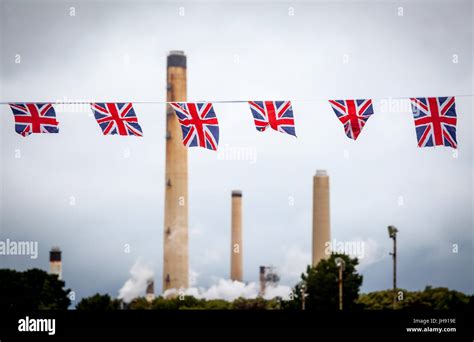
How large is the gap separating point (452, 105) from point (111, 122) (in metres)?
10.9

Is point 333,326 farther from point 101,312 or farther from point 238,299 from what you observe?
point 238,299

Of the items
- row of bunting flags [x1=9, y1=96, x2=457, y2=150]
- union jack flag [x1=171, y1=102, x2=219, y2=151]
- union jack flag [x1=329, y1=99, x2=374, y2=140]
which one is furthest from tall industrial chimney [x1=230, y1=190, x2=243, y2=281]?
union jack flag [x1=329, y1=99, x2=374, y2=140]

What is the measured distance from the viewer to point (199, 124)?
30828mm

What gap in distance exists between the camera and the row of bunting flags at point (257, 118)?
29750 mm

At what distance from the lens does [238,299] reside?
117 metres

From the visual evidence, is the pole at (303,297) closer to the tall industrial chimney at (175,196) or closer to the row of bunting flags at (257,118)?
the tall industrial chimney at (175,196)

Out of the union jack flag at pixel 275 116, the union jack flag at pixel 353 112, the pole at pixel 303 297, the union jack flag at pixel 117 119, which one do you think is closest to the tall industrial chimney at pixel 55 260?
the pole at pixel 303 297

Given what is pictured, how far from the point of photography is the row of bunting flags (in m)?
29.8

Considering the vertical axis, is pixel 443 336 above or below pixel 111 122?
below

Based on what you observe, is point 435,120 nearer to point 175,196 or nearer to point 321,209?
point 321,209

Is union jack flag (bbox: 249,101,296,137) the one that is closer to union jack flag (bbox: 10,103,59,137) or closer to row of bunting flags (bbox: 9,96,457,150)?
row of bunting flags (bbox: 9,96,457,150)

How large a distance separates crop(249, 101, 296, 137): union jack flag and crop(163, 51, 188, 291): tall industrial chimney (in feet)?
212

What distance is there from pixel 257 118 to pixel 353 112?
3095 mm

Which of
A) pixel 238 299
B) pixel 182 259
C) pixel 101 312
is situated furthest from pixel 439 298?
pixel 101 312
